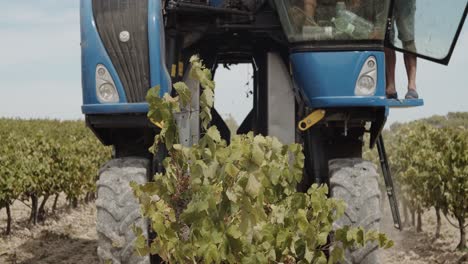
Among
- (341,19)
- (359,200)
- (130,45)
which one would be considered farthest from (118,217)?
(341,19)

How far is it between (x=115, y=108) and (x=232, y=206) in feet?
7.30

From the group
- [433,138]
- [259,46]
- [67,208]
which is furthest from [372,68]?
[67,208]

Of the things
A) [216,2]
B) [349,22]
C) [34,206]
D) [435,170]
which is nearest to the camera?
[349,22]

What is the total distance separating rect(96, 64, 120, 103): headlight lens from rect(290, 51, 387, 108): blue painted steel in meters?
1.29

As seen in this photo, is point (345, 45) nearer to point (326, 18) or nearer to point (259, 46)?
point (326, 18)

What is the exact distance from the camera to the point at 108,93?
5098 millimetres

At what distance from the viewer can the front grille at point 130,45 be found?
16.8 ft

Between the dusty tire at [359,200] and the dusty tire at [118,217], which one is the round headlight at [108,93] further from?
the dusty tire at [359,200]

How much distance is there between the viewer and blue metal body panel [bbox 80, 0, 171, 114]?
16.6 ft

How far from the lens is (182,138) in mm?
4512

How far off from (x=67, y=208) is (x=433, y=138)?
7.70 m

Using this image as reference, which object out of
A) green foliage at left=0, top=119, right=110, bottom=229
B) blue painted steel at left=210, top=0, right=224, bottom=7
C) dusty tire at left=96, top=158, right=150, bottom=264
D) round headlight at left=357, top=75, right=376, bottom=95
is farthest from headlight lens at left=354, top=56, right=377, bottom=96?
green foliage at left=0, top=119, right=110, bottom=229

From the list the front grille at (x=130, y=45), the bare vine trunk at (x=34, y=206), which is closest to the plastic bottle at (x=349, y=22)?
the front grille at (x=130, y=45)

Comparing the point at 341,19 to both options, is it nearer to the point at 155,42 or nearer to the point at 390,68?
the point at 390,68
